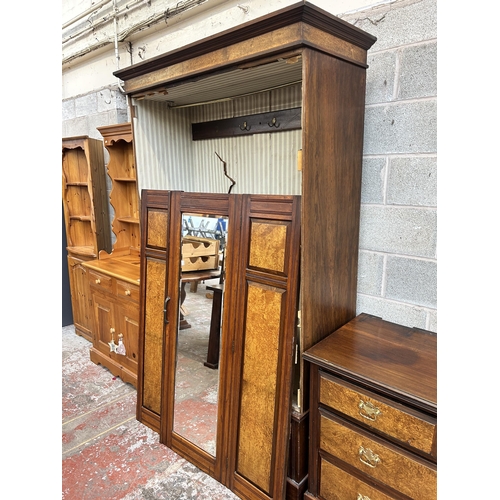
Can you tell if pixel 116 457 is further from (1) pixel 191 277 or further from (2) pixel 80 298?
(2) pixel 80 298

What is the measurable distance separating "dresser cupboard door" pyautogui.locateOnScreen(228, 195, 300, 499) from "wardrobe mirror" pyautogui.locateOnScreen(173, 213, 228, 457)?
0.15 meters

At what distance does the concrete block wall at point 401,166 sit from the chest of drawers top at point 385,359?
132 millimetres

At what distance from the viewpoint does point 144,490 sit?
5.67ft

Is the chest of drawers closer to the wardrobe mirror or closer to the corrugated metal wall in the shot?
the wardrobe mirror

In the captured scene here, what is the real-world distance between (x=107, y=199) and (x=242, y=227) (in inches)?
87.8

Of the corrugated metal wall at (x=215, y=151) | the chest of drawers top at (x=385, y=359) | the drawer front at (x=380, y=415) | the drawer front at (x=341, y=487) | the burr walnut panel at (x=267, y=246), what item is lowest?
the drawer front at (x=341, y=487)

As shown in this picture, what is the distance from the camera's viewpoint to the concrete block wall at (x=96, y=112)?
3096 mm

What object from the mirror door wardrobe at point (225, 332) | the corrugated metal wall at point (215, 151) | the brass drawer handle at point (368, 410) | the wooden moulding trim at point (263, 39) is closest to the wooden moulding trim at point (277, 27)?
the wooden moulding trim at point (263, 39)

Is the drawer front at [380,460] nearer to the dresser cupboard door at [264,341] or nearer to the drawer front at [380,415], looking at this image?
the drawer front at [380,415]

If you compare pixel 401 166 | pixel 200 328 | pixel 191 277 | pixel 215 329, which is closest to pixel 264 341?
pixel 215 329

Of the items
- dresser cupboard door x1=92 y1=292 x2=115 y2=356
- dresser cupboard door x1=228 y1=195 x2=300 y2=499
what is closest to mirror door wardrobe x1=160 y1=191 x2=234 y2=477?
dresser cupboard door x1=228 y1=195 x2=300 y2=499

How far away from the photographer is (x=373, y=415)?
1.28 metres

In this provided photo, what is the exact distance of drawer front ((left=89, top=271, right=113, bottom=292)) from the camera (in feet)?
8.67

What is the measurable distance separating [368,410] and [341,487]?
1.24ft
